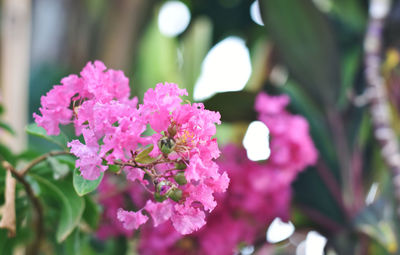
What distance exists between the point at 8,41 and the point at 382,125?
2.38 feet

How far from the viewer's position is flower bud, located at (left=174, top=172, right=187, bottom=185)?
0.32 metres

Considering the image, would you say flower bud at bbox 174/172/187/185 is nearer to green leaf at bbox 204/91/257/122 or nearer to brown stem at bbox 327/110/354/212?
green leaf at bbox 204/91/257/122

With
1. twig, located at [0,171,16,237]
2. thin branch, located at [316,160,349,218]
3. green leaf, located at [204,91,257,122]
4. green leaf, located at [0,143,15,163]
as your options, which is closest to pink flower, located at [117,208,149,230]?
twig, located at [0,171,16,237]

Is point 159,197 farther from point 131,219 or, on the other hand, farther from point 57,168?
point 57,168

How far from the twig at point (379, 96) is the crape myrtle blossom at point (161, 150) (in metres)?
0.44

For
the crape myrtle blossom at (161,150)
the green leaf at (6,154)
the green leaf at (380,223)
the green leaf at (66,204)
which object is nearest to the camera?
the crape myrtle blossom at (161,150)

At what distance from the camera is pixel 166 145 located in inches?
12.8

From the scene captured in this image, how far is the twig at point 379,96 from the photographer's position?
0.72 metres

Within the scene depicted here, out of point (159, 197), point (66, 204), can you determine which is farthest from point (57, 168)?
point (159, 197)

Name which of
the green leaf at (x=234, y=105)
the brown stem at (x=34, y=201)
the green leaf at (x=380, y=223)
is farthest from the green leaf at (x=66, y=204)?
the green leaf at (x=380, y=223)

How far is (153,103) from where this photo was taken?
13.2 inches

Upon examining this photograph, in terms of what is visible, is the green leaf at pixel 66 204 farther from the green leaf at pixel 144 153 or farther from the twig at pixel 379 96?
the twig at pixel 379 96

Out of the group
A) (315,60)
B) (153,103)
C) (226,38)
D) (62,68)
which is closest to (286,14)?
(315,60)

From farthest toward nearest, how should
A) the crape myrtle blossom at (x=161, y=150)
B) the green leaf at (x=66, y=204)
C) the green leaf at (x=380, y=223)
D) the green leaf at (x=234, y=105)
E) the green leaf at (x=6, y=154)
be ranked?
the green leaf at (x=234, y=105)
the green leaf at (x=380, y=223)
the green leaf at (x=6, y=154)
the green leaf at (x=66, y=204)
the crape myrtle blossom at (x=161, y=150)
